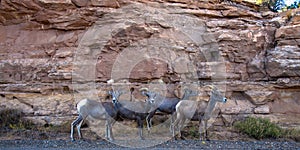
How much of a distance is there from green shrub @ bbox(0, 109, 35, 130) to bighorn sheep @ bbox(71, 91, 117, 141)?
90.3 inches

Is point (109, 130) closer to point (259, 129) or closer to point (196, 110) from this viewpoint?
point (196, 110)

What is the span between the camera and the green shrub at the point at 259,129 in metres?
11.3

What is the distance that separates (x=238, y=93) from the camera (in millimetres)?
13578

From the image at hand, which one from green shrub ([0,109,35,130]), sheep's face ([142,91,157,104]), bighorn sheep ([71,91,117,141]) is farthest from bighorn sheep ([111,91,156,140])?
green shrub ([0,109,35,130])

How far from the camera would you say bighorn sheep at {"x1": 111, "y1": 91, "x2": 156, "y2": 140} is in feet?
38.0

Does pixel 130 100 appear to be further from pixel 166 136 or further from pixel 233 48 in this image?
pixel 233 48

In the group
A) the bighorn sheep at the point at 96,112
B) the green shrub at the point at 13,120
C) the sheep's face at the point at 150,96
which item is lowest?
the green shrub at the point at 13,120

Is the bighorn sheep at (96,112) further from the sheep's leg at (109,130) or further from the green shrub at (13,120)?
the green shrub at (13,120)

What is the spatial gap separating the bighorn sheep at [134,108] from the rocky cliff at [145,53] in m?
1.39

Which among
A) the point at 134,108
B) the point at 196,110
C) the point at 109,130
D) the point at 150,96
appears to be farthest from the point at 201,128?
the point at 109,130

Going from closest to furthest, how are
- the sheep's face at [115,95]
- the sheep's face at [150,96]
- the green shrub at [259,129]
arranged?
the green shrub at [259,129], the sheep's face at [115,95], the sheep's face at [150,96]

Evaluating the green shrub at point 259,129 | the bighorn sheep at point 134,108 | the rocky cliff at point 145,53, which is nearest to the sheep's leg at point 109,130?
the bighorn sheep at point 134,108

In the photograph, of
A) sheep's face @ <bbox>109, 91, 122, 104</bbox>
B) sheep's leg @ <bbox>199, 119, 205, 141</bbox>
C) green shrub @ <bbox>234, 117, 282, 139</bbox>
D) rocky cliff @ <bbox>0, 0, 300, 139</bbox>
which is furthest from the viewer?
rocky cliff @ <bbox>0, 0, 300, 139</bbox>

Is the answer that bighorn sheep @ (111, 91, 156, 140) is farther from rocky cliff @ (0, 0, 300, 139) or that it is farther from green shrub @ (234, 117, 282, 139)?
green shrub @ (234, 117, 282, 139)
